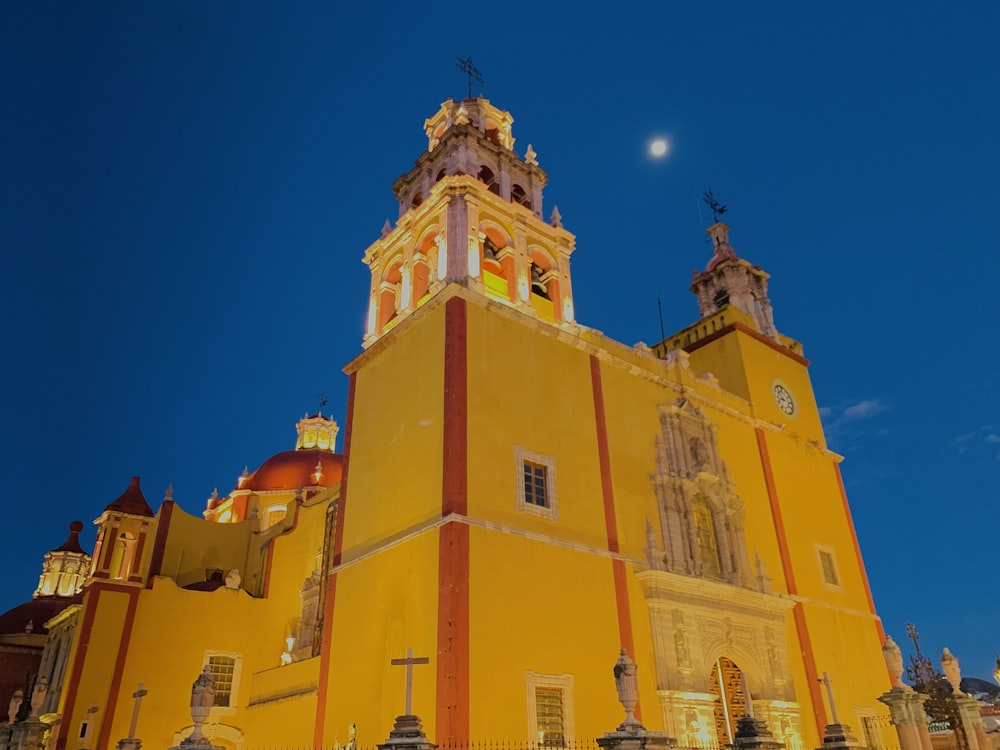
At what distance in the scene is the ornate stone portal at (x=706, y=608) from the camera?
1850cm

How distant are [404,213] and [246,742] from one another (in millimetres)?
16969

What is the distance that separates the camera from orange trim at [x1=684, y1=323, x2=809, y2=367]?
28.3 meters

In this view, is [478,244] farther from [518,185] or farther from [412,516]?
[412,516]

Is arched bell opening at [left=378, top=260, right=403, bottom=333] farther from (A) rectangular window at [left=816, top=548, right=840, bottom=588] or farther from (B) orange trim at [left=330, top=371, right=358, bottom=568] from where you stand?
(A) rectangular window at [left=816, top=548, right=840, bottom=588]

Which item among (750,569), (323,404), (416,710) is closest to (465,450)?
(416,710)

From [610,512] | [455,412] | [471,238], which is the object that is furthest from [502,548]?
[471,238]

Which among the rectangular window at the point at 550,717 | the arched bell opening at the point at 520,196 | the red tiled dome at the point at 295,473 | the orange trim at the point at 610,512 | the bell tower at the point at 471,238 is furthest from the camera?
the red tiled dome at the point at 295,473

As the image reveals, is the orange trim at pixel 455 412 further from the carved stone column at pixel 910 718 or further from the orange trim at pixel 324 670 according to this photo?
the carved stone column at pixel 910 718

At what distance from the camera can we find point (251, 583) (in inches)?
1126

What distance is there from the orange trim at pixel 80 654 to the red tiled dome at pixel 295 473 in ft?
46.0

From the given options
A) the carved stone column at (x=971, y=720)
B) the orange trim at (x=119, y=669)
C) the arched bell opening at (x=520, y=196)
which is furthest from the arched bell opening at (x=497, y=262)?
the carved stone column at (x=971, y=720)

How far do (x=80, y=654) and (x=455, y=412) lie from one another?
13.8 meters

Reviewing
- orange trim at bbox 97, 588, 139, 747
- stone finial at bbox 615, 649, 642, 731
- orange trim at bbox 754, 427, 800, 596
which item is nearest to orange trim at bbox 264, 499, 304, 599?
orange trim at bbox 97, 588, 139, 747

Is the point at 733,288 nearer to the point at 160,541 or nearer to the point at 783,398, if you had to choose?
the point at 783,398
